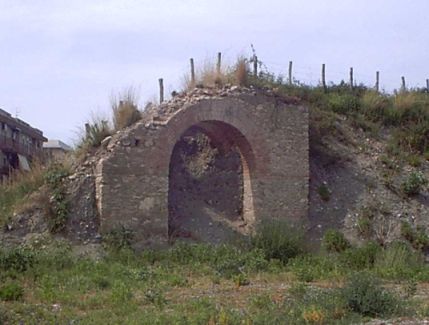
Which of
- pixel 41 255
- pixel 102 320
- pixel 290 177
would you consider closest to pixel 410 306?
pixel 102 320

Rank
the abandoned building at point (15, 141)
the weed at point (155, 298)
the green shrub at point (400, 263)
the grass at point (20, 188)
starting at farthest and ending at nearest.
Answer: the abandoned building at point (15, 141) < the grass at point (20, 188) < the green shrub at point (400, 263) < the weed at point (155, 298)

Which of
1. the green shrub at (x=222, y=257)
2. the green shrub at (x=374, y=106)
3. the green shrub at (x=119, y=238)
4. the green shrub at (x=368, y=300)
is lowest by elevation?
the green shrub at (x=368, y=300)

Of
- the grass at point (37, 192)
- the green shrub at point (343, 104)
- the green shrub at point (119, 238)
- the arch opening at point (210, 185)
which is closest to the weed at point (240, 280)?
the green shrub at point (119, 238)

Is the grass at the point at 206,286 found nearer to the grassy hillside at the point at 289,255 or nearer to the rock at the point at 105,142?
the grassy hillside at the point at 289,255

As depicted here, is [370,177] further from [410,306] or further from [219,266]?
[410,306]

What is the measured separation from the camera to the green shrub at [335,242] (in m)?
17.4

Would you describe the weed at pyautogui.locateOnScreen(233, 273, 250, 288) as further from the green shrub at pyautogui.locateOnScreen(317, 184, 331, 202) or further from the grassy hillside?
the green shrub at pyautogui.locateOnScreen(317, 184, 331, 202)

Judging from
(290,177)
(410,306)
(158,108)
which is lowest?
(410,306)

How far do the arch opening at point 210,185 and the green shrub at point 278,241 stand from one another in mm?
1390

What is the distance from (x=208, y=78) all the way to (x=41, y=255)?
6837mm

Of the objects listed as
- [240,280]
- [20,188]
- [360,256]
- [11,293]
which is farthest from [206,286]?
[20,188]

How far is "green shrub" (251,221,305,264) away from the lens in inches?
628

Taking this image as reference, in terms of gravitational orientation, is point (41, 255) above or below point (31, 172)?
below

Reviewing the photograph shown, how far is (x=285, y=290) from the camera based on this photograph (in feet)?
38.4
